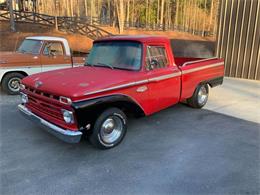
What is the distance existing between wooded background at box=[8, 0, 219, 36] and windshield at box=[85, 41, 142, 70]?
909 inches

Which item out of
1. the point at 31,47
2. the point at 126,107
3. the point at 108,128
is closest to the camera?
the point at 108,128

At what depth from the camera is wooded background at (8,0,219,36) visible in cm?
2859

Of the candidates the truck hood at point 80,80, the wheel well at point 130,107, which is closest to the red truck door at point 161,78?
the wheel well at point 130,107

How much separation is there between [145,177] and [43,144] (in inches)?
79.1

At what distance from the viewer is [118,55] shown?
181 inches

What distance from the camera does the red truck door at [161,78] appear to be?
15.0ft

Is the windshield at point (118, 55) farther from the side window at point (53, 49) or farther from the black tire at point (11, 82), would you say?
the black tire at point (11, 82)

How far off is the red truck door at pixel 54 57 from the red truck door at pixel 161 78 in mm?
4206

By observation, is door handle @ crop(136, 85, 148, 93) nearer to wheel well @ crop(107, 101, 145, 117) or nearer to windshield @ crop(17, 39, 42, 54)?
wheel well @ crop(107, 101, 145, 117)

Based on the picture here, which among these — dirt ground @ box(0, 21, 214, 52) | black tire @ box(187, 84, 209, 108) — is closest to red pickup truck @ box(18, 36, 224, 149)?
black tire @ box(187, 84, 209, 108)

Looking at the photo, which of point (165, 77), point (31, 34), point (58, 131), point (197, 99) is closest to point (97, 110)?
point (58, 131)

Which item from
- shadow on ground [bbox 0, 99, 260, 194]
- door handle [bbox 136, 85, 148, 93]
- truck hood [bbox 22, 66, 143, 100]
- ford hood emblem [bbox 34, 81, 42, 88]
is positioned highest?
truck hood [bbox 22, 66, 143, 100]

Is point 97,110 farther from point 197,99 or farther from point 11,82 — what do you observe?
point 11,82

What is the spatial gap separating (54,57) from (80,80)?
4.40 m
